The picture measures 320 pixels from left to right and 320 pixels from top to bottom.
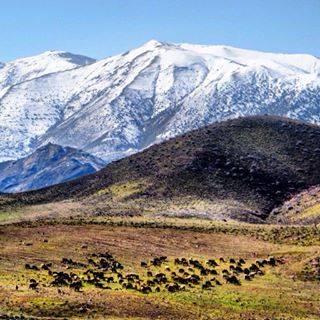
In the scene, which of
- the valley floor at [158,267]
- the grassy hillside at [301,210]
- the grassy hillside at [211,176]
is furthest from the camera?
the grassy hillside at [211,176]

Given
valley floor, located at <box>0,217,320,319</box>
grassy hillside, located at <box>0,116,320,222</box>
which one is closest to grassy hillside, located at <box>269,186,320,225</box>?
grassy hillside, located at <box>0,116,320,222</box>

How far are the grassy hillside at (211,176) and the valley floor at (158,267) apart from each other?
22.4 meters

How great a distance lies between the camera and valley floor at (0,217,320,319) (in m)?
50.3

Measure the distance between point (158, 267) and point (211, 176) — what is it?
86191 millimetres

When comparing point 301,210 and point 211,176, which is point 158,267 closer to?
point 301,210

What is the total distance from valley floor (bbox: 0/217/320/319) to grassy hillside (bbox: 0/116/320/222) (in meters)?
22.4

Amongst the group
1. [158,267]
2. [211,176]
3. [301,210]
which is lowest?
[158,267]

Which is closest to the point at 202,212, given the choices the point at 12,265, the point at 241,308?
the point at 12,265

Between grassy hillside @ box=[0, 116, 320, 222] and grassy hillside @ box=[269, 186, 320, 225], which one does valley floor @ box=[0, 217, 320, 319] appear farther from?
grassy hillside @ box=[0, 116, 320, 222]

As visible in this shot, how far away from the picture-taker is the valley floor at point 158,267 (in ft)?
165

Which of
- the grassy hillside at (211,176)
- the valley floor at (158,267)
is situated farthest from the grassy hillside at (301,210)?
the valley floor at (158,267)

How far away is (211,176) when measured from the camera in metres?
158

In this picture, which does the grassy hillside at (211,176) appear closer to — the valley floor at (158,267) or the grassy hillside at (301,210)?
the grassy hillside at (301,210)

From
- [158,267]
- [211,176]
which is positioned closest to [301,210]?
[211,176]
